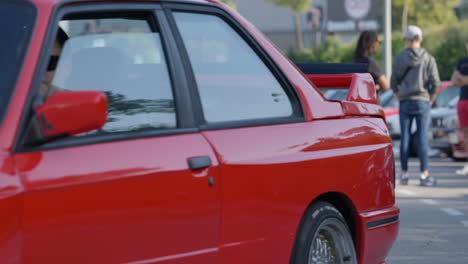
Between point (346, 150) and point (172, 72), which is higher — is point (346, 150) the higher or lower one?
the lower one

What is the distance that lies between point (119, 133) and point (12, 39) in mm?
531

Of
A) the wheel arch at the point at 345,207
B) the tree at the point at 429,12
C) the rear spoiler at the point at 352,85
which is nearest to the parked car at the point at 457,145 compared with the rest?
the rear spoiler at the point at 352,85

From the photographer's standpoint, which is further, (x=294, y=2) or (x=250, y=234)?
(x=294, y=2)

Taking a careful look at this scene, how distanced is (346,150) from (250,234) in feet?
3.33

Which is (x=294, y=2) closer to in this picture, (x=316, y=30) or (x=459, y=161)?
(x=316, y=30)

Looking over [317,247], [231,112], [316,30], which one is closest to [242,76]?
[231,112]

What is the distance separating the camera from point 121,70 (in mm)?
4504

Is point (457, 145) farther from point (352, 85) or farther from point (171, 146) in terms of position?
point (171, 146)

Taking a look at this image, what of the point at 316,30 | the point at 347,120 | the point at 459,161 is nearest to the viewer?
the point at 347,120

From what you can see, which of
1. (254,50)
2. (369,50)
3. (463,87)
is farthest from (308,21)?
(254,50)

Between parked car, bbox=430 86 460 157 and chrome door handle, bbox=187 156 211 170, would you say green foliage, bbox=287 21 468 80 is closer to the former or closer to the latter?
parked car, bbox=430 86 460 157

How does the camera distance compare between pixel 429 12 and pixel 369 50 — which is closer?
pixel 369 50

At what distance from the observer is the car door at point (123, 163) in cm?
386

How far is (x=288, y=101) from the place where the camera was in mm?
5441
